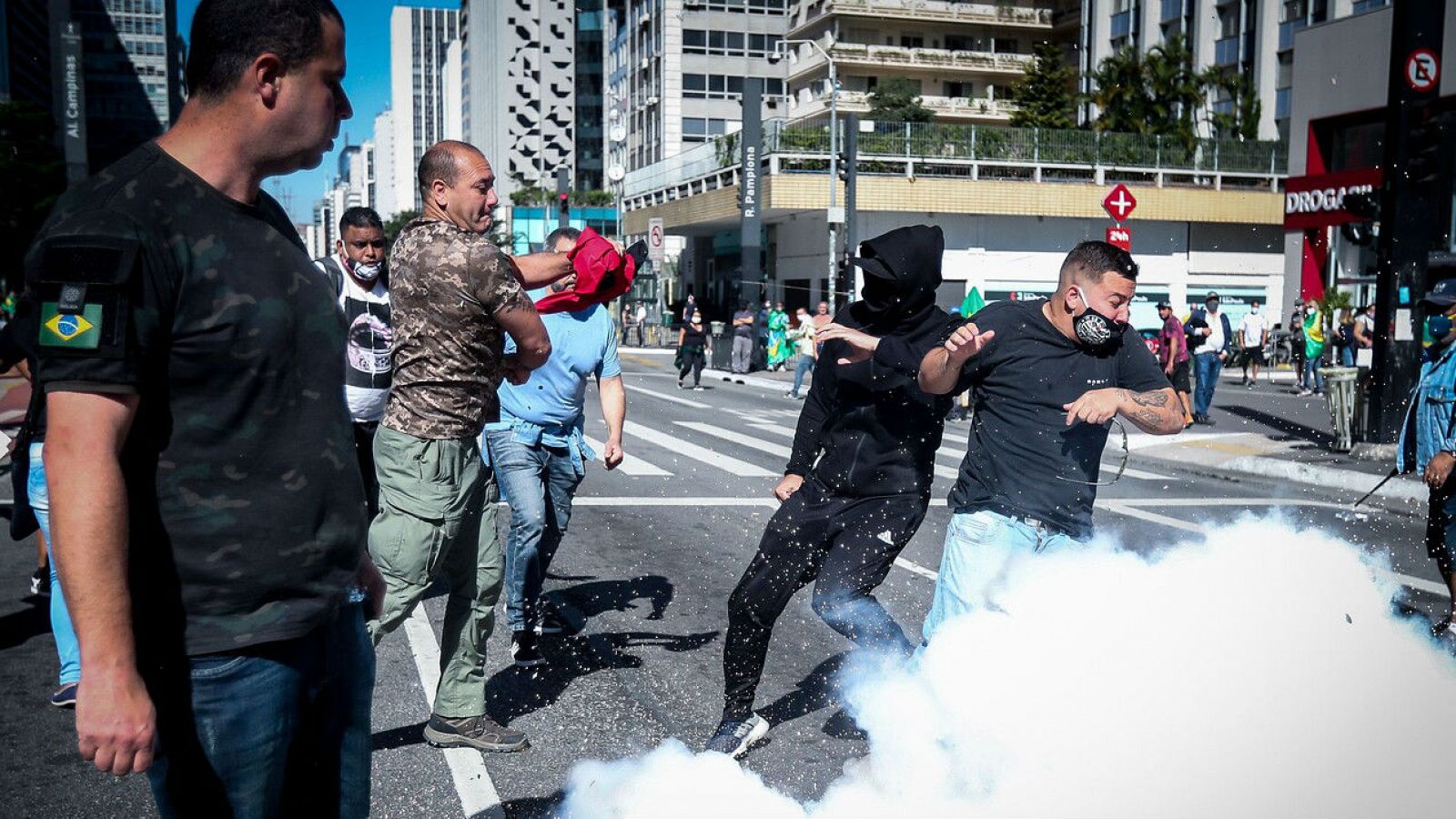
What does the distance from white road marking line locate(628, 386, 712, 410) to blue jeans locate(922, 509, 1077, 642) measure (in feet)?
52.5

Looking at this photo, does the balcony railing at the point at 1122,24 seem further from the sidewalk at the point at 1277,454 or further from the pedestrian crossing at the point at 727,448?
the pedestrian crossing at the point at 727,448

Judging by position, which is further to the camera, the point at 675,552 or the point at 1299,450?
the point at 1299,450

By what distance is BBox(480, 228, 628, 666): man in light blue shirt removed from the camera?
5.32 m

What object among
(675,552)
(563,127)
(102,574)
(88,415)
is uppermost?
(563,127)

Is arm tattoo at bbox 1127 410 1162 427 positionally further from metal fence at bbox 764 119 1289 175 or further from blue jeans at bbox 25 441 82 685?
metal fence at bbox 764 119 1289 175

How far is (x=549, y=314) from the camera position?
554 centimetres

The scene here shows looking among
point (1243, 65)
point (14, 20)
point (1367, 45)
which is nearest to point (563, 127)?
point (14, 20)

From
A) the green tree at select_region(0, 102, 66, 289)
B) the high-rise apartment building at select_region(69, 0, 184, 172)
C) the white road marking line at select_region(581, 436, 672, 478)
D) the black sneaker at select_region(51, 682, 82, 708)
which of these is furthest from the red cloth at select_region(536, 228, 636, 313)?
the high-rise apartment building at select_region(69, 0, 184, 172)

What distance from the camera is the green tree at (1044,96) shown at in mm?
54062

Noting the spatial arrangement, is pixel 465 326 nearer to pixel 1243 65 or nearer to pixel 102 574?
pixel 102 574

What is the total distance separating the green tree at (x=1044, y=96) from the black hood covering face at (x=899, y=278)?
171 ft

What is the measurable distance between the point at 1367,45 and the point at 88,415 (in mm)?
31381

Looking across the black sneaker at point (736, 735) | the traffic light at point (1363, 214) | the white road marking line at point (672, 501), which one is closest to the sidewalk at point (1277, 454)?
the traffic light at point (1363, 214)

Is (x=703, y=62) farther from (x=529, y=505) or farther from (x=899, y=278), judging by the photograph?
(x=899, y=278)
